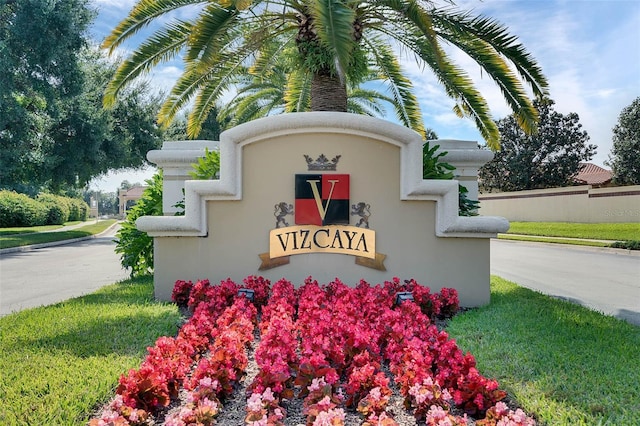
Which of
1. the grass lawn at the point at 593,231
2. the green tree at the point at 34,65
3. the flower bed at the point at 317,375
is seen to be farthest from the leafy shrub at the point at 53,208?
the flower bed at the point at 317,375

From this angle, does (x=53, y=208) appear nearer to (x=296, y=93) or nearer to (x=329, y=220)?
(x=296, y=93)

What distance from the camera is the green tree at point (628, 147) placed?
3030 centimetres

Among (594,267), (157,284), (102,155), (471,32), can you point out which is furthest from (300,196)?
(102,155)

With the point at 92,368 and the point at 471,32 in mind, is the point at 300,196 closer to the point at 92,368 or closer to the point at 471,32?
the point at 92,368

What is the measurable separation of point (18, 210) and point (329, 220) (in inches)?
Result: 1271

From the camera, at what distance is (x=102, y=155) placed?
2427cm

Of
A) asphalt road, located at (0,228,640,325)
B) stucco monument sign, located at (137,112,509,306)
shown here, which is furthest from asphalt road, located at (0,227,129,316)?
stucco monument sign, located at (137,112,509,306)

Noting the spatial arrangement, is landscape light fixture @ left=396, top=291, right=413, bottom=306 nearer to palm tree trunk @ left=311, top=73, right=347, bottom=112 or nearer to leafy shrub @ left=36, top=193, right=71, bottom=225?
palm tree trunk @ left=311, top=73, right=347, bottom=112

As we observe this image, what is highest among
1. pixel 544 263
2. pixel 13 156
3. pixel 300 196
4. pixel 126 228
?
pixel 13 156

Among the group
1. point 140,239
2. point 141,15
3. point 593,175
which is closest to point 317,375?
point 140,239

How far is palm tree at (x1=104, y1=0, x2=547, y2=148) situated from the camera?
21.7 feet

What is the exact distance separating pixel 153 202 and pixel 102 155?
17722 mm

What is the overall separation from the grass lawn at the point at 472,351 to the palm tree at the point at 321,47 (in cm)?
359

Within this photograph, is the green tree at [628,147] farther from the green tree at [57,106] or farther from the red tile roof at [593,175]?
the green tree at [57,106]
